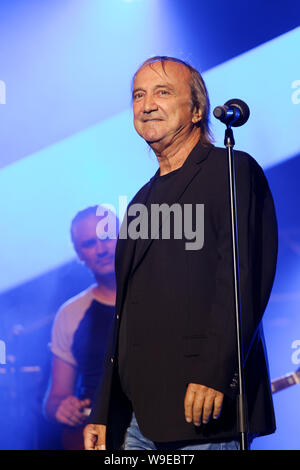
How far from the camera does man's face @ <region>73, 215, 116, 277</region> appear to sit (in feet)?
11.6

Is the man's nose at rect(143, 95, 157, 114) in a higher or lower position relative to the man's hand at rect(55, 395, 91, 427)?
higher

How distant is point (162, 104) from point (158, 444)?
1.17 m

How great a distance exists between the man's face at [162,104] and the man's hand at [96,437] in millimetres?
1003

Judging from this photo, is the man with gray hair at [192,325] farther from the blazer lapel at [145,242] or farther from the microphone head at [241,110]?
the microphone head at [241,110]

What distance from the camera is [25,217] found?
3.56 meters

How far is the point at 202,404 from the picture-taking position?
1781 millimetres

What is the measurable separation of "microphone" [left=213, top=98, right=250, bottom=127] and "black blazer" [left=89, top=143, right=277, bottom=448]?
5.3 inches

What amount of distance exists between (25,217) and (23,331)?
0.61 m

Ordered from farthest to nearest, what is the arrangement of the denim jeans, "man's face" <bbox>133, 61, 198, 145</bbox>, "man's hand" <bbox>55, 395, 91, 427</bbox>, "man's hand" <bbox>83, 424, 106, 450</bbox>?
"man's hand" <bbox>55, 395, 91, 427</bbox>
"man's face" <bbox>133, 61, 198, 145</bbox>
"man's hand" <bbox>83, 424, 106, 450</bbox>
the denim jeans

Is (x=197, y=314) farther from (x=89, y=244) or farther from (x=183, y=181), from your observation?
(x=89, y=244)

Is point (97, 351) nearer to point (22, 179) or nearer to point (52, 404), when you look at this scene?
point (52, 404)

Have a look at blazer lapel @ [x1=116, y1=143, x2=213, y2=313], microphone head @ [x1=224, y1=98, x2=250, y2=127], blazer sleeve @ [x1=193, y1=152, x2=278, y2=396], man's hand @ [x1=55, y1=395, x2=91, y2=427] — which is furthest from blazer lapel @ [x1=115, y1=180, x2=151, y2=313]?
man's hand @ [x1=55, y1=395, x2=91, y2=427]

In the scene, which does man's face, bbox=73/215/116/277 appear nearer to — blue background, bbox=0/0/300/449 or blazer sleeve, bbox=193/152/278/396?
blue background, bbox=0/0/300/449

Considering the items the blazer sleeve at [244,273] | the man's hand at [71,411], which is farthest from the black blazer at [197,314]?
the man's hand at [71,411]
